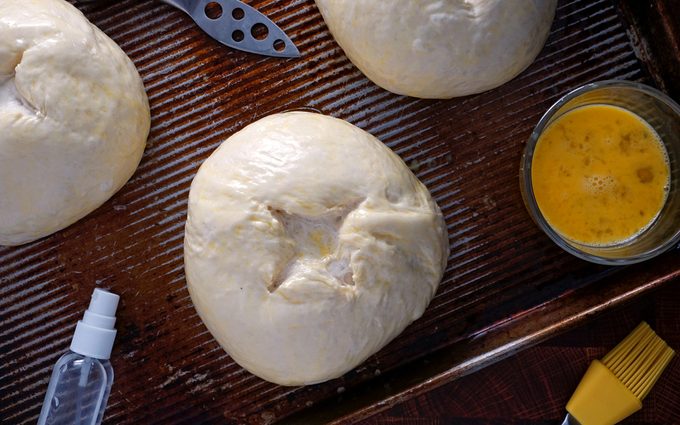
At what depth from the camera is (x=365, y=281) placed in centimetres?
148

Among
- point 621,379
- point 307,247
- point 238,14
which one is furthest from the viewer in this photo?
point 238,14

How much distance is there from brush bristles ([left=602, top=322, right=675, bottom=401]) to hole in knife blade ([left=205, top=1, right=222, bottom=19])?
1387 mm

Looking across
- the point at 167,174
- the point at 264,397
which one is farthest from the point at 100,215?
the point at 264,397

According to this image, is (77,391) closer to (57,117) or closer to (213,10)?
(57,117)

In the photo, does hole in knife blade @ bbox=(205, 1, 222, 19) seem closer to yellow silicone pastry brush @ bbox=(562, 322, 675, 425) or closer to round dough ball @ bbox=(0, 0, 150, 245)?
round dough ball @ bbox=(0, 0, 150, 245)

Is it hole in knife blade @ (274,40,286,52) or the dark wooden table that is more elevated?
hole in knife blade @ (274,40,286,52)

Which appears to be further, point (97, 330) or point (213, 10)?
point (213, 10)

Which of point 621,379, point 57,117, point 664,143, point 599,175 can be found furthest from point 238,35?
point 621,379

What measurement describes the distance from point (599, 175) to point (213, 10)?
112 centimetres

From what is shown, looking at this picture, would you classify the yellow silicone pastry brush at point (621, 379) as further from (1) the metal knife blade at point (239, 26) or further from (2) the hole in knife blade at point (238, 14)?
(2) the hole in knife blade at point (238, 14)

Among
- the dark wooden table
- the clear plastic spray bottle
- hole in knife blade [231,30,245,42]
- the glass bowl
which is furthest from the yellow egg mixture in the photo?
the clear plastic spray bottle

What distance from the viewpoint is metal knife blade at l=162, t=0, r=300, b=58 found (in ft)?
5.75

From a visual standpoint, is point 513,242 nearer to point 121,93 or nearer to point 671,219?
point 671,219

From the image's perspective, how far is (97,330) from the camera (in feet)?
5.14
